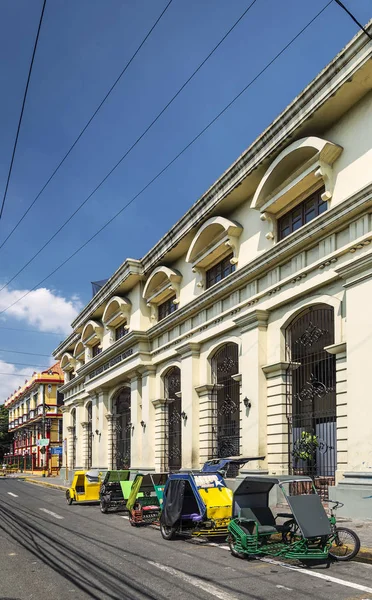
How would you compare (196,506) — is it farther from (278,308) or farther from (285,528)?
(278,308)

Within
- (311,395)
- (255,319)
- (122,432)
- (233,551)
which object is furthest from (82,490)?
(233,551)

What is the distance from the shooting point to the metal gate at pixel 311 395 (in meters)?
18.2

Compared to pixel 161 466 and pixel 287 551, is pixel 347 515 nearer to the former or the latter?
pixel 287 551

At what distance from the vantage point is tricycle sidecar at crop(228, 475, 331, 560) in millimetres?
10445

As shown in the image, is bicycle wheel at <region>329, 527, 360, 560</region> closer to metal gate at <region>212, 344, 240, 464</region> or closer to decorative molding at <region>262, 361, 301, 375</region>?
decorative molding at <region>262, 361, 301, 375</region>

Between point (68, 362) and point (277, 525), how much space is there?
38.8 metres

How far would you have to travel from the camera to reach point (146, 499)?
17125 mm

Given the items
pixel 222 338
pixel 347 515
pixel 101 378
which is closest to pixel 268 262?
pixel 222 338

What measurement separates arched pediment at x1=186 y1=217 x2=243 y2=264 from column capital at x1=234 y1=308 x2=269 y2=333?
2540 millimetres

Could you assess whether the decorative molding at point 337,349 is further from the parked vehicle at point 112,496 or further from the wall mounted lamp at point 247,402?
the parked vehicle at point 112,496

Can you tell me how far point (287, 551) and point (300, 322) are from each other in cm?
975

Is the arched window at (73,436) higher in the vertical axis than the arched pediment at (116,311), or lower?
lower

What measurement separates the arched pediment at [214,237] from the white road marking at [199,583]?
1378cm

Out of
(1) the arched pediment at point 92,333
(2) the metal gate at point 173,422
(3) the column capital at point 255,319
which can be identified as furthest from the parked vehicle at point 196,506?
(1) the arched pediment at point 92,333
